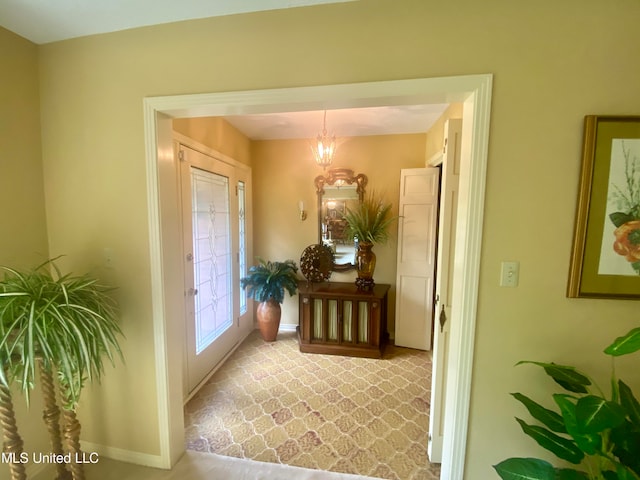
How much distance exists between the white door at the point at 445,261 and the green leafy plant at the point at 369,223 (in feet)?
4.56

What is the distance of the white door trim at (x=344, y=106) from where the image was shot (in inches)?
48.3

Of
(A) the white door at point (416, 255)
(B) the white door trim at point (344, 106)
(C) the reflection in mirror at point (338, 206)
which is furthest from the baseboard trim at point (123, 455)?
(A) the white door at point (416, 255)

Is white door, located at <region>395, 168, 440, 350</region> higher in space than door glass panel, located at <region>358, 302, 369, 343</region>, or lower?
higher

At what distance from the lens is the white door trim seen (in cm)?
123

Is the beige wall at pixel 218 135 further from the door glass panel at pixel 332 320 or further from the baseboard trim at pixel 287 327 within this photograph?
the baseboard trim at pixel 287 327

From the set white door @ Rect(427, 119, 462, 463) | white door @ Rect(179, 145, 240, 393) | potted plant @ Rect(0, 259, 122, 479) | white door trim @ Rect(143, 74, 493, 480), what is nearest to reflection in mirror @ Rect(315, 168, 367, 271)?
white door @ Rect(179, 145, 240, 393)

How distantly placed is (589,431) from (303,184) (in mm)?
3109

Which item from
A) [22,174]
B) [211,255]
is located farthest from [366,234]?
[22,174]

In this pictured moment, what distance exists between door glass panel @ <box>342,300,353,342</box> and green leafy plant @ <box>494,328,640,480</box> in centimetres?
197

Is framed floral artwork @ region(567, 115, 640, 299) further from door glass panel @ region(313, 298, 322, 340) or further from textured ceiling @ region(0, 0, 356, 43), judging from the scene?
door glass panel @ region(313, 298, 322, 340)

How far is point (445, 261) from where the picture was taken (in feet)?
5.22

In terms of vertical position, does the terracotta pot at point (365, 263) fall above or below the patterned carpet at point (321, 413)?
above

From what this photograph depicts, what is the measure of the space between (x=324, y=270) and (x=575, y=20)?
2.64 metres

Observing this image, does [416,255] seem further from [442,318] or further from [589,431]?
[589,431]
